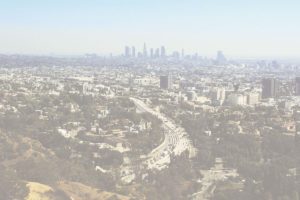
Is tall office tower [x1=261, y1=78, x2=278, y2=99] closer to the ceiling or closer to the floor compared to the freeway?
closer to the ceiling

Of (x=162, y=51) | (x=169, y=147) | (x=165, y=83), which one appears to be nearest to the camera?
(x=169, y=147)

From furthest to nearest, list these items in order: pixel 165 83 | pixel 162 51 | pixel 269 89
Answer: pixel 162 51
pixel 165 83
pixel 269 89

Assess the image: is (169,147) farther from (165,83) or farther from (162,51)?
(162,51)

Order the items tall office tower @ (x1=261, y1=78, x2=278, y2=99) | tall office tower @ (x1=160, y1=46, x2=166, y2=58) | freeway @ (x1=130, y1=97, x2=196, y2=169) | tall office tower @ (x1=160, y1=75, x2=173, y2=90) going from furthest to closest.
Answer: tall office tower @ (x1=160, y1=46, x2=166, y2=58) < tall office tower @ (x1=160, y1=75, x2=173, y2=90) < tall office tower @ (x1=261, y1=78, x2=278, y2=99) < freeway @ (x1=130, y1=97, x2=196, y2=169)

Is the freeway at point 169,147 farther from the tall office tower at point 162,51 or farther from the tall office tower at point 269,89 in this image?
the tall office tower at point 162,51

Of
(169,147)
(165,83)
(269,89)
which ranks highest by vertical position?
(269,89)

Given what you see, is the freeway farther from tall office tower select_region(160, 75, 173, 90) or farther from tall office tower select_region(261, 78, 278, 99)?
tall office tower select_region(160, 75, 173, 90)

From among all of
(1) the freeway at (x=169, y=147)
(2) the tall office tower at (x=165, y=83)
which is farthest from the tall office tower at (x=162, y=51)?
(1) the freeway at (x=169, y=147)

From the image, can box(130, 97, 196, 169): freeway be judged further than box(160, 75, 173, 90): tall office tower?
No

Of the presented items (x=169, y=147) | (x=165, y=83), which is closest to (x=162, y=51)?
(x=165, y=83)

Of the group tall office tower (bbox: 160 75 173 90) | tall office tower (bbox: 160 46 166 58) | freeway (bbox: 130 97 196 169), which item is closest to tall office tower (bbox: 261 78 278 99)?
tall office tower (bbox: 160 75 173 90)

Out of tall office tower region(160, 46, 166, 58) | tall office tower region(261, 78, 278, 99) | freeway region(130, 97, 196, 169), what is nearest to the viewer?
freeway region(130, 97, 196, 169)

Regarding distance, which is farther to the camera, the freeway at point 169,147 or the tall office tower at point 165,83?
the tall office tower at point 165,83
